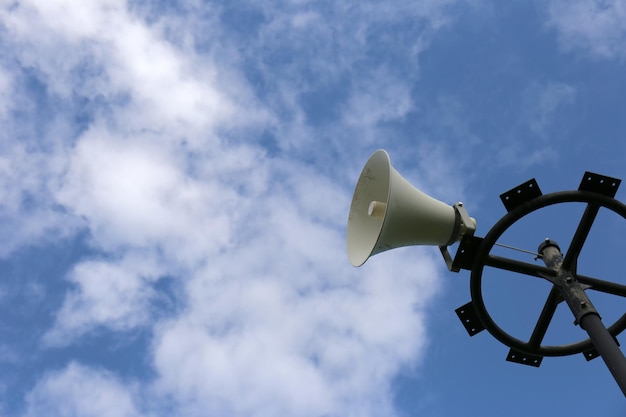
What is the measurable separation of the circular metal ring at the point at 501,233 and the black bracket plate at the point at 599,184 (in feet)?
0.13

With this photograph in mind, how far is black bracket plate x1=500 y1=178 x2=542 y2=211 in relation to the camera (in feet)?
14.1

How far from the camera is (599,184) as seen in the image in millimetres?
4289

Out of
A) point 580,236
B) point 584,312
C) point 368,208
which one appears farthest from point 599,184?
point 368,208

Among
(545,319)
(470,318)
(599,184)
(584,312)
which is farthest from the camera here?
(470,318)

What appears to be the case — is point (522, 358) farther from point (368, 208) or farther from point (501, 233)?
point (368, 208)

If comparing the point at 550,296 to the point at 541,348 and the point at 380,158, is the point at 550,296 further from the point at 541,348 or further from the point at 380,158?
the point at 380,158

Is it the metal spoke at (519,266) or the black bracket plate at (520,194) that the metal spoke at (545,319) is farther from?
the black bracket plate at (520,194)

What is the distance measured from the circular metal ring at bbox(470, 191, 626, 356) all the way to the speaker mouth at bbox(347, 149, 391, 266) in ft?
2.66

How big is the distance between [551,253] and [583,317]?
2.26 ft

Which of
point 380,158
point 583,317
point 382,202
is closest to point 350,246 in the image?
point 382,202

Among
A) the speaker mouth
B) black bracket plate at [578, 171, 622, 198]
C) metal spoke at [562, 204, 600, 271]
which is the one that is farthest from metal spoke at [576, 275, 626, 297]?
the speaker mouth

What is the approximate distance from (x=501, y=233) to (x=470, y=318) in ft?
2.68

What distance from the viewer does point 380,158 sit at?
16.2ft

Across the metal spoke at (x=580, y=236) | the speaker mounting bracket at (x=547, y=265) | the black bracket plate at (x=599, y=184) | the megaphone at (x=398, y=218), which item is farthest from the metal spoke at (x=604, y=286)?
the megaphone at (x=398, y=218)
